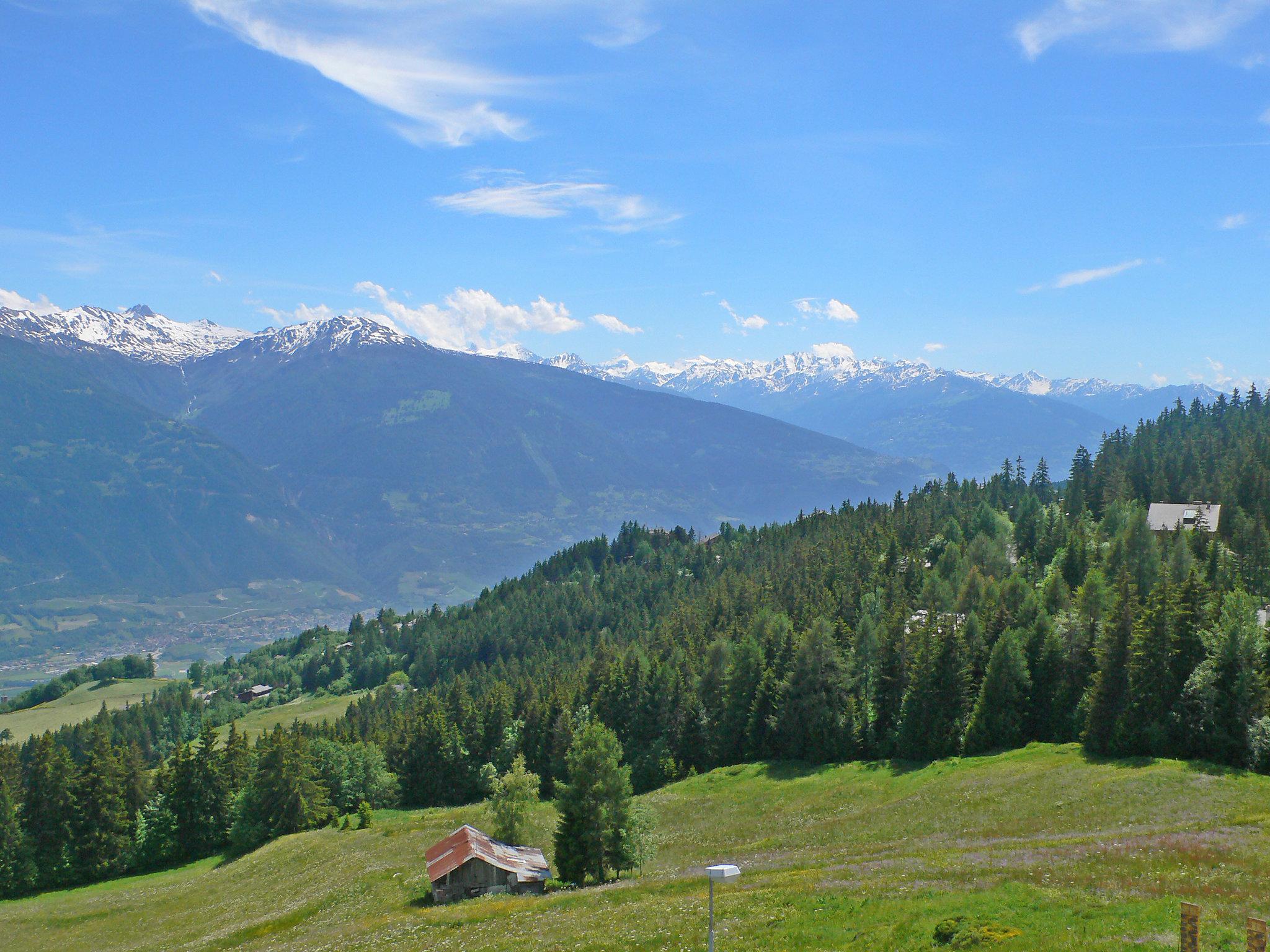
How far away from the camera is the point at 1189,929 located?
19812mm

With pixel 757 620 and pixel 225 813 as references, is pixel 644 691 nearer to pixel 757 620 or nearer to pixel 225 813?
pixel 757 620

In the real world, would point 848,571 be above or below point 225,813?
above

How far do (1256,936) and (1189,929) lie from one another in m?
1.36

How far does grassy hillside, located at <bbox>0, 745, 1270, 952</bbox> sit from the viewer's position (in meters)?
32.5

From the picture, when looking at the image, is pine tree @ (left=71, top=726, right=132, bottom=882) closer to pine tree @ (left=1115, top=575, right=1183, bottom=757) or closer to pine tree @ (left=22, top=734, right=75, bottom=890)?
pine tree @ (left=22, top=734, right=75, bottom=890)

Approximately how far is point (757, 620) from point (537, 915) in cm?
8016

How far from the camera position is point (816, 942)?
32.0m

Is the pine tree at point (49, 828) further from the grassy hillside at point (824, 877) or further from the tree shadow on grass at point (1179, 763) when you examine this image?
the tree shadow on grass at point (1179, 763)

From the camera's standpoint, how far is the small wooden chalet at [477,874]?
57.2 meters

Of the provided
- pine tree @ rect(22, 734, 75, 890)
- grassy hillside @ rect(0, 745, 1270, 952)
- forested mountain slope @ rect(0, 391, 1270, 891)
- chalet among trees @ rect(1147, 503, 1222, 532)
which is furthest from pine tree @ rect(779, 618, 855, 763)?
pine tree @ rect(22, 734, 75, 890)

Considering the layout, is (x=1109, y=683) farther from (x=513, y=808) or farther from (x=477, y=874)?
(x=477, y=874)

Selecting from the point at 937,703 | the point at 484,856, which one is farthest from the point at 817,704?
the point at 484,856

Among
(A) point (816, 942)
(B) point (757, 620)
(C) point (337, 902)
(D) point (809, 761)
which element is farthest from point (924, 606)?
(A) point (816, 942)

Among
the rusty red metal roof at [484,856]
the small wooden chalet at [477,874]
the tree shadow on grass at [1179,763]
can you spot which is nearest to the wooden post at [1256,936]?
the small wooden chalet at [477,874]
